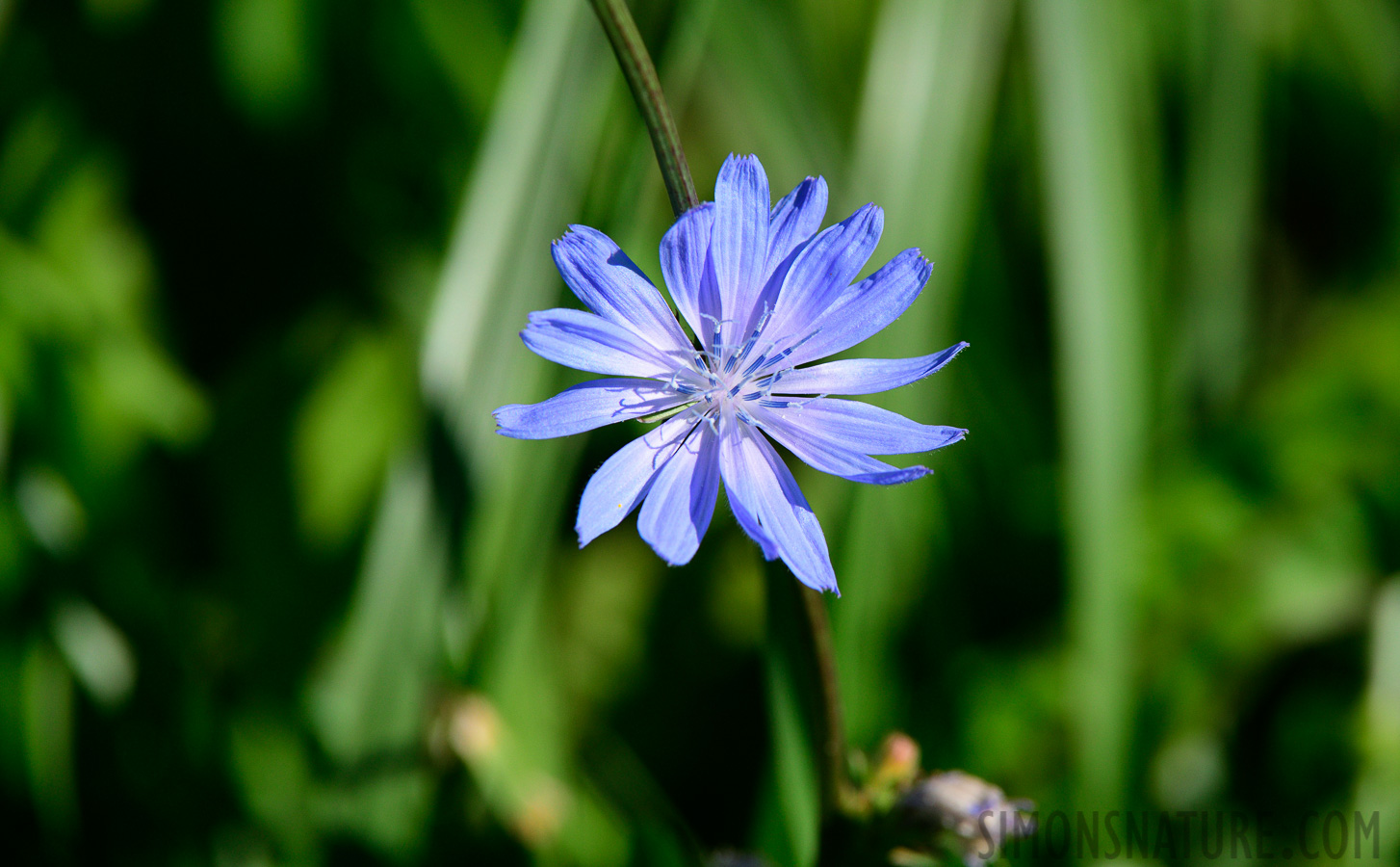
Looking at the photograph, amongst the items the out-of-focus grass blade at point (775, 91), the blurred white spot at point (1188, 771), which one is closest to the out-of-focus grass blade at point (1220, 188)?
the blurred white spot at point (1188, 771)

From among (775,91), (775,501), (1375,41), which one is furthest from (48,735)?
(1375,41)

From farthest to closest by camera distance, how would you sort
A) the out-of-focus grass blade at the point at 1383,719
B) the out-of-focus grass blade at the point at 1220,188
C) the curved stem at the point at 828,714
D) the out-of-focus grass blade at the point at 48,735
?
the out-of-focus grass blade at the point at 1220,188
the out-of-focus grass blade at the point at 1383,719
the out-of-focus grass blade at the point at 48,735
the curved stem at the point at 828,714

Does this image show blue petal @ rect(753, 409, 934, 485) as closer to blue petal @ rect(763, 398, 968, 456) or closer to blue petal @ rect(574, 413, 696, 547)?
blue petal @ rect(763, 398, 968, 456)

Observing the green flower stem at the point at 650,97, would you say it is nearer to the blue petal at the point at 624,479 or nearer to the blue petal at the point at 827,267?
the blue petal at the point at 827,267

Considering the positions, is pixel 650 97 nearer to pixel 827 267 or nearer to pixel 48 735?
pixel 827 267

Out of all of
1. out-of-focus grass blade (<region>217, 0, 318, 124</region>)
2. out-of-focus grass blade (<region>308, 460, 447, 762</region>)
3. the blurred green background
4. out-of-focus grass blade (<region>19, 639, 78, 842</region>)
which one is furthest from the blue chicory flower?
out-of-focus grass blade (<region>217, 0, 318, 124</region>)

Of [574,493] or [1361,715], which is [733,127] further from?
[1361,715]
